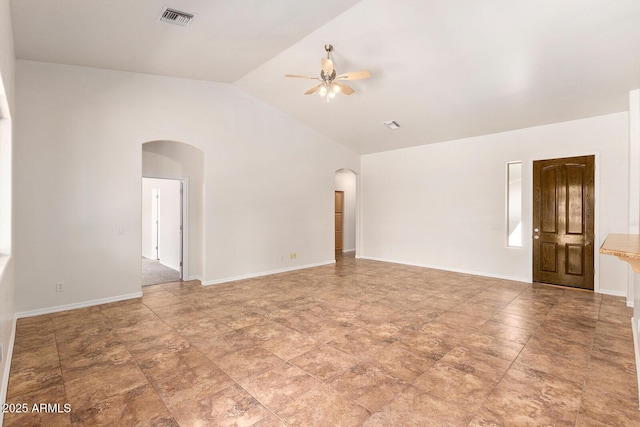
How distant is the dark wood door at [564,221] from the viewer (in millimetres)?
5359

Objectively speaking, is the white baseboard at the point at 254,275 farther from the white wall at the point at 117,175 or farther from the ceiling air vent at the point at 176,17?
the ceiling air vent at the point at 176,17

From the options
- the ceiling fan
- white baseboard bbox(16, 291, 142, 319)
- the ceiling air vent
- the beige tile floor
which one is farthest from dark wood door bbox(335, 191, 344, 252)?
the ceiling air vent

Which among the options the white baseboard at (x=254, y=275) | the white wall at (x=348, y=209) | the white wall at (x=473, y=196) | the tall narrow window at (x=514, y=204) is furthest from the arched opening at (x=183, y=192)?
the tall narrow window at (x=514, y=204)

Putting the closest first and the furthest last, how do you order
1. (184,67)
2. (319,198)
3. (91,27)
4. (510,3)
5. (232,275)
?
1. (510,3)
2. (91,27)
3. (184,67)
4. (232,275)
5. (319,198)

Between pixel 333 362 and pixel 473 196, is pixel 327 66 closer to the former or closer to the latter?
pixel 333 362

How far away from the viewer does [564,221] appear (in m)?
5.58

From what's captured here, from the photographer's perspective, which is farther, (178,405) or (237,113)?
(237,113)

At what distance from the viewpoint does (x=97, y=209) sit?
460 centimetres

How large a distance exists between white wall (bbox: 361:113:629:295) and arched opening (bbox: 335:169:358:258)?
4.82ft

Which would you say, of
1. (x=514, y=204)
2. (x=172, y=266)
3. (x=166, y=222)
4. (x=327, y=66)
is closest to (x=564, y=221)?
(x=514, y=204)

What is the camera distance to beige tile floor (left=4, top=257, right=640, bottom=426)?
2.19m

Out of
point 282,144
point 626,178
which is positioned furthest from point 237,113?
point 626,178

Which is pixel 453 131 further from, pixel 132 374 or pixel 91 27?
pixel 132 374

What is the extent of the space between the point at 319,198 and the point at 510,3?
5186mm
